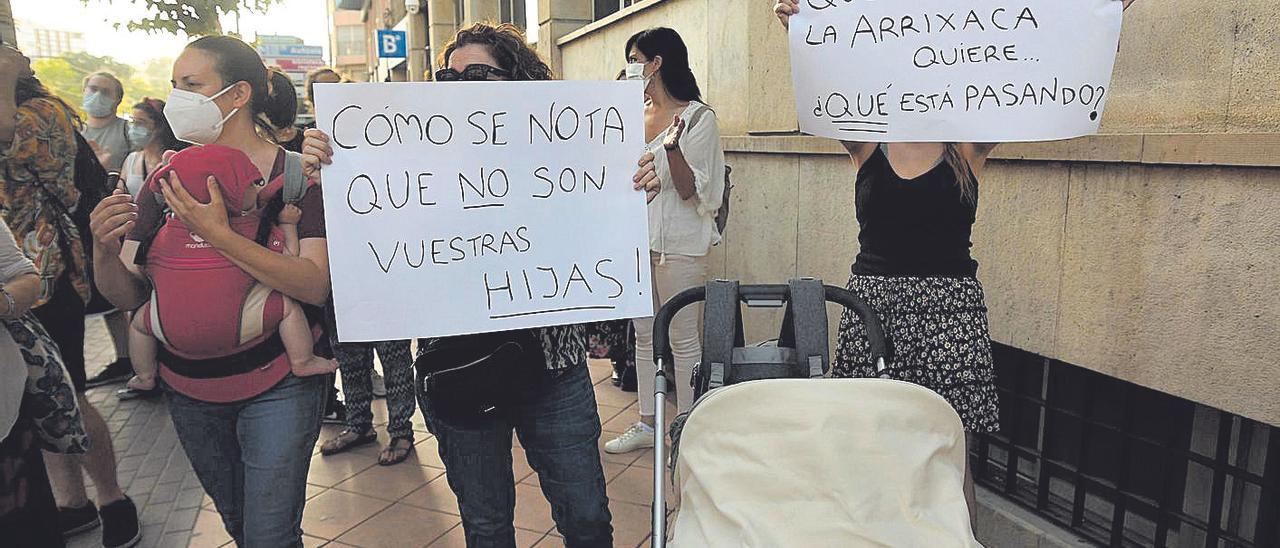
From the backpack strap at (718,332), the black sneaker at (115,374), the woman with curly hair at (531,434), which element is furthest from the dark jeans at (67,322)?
the backpack strap at (718,332)

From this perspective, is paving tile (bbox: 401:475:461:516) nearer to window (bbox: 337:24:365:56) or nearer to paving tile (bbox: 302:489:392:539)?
paving tile (bbox: 302:489:392:539)

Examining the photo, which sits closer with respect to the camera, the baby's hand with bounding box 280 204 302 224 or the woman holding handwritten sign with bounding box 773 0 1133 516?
the baby's hand with bounding box 280 204 302 224

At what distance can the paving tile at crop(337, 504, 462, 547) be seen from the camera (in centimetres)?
358

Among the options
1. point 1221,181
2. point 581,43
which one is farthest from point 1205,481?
point 581,43

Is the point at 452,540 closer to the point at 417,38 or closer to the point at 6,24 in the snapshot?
the point at 6,24

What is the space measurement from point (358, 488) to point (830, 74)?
9.97 ft

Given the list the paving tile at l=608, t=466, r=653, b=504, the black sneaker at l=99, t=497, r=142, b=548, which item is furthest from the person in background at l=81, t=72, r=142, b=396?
the paving tile at l=608, t=466, r=653, b=504

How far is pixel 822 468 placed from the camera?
5.87 ft

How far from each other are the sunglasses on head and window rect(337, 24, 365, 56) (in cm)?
6979

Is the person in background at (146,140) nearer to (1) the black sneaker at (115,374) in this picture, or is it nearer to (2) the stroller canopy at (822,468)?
(1) the black sneaker at (115,374)

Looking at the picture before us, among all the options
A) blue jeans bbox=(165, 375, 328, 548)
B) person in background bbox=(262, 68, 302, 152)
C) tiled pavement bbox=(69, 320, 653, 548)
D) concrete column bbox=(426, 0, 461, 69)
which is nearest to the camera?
blue jeans bbox=(165, 375, 328, 548)

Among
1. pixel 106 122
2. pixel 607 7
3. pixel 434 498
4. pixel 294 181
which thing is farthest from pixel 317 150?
pixel 607 7

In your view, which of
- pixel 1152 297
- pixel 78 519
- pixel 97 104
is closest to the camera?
pixel 1152 297

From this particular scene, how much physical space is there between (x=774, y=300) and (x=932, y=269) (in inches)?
19.8
